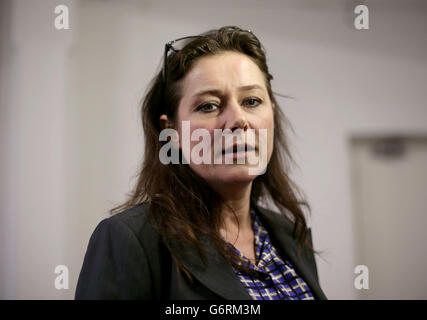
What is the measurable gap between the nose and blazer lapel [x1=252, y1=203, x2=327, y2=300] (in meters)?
0.28

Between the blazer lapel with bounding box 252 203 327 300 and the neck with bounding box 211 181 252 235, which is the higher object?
the neck with bounding box 211 181 252 235

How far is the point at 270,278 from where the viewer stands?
709 mm

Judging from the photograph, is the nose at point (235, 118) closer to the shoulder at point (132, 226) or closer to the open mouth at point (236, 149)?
the open mouth at point (236, 149)

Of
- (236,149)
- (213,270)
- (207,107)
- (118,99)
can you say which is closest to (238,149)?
(236,149)

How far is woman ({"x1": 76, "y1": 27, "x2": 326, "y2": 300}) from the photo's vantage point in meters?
0.60

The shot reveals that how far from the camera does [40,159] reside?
1036 millimetres

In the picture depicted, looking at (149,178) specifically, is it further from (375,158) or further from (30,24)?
(375,158)

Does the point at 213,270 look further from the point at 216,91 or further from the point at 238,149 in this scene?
the point at 216,91

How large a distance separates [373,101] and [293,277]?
943mm

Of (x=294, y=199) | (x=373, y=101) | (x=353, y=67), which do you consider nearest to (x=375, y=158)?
(x=373, y=101)

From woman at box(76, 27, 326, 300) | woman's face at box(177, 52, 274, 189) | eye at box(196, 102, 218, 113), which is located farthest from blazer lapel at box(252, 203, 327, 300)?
eye at box(196, 102, 218, 113)

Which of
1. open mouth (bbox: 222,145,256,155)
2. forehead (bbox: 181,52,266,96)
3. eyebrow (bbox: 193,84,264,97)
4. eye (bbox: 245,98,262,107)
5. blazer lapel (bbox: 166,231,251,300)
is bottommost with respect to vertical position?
blazer lapel (bbox: 166,231,251,300)

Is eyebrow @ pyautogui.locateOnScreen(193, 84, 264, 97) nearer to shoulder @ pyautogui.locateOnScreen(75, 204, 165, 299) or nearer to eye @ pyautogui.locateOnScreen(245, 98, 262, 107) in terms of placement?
eye @ pyautogui.locateOnScreen(245, 98, 262, 107)

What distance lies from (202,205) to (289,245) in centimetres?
25
